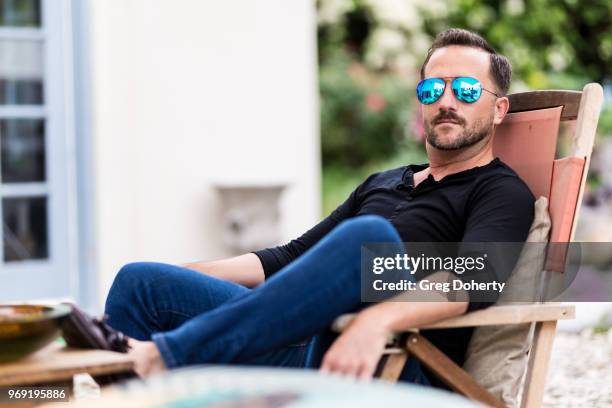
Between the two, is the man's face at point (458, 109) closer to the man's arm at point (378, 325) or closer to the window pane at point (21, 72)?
the man's arm at point (378, 325)

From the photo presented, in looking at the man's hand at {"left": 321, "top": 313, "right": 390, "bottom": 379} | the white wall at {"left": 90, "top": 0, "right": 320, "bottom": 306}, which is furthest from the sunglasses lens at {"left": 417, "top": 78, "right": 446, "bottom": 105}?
the white wall at {"left": 90, "top": 0, "right": 320, "bottom": 306}

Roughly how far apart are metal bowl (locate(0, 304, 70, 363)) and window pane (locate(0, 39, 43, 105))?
3480 mm

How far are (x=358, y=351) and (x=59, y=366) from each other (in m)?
0.64

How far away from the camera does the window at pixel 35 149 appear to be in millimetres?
5363

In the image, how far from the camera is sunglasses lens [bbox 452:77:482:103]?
9.12ft

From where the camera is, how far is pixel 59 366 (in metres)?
2.02

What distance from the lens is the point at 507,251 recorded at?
2.47 metres

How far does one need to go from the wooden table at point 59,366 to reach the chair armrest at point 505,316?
50 cm

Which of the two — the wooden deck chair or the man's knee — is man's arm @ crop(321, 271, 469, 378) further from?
the man's knee

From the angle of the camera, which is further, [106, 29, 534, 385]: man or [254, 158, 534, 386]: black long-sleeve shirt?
[254, 158, 534, 386]: black long-sleeve shirt

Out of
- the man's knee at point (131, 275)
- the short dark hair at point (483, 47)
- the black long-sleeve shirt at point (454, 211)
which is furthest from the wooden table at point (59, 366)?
the short dark hair at point (483, 47)

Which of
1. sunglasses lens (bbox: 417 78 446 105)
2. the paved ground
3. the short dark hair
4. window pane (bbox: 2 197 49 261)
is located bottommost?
the paved ground

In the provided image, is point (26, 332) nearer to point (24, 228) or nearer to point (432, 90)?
point (432, 90)

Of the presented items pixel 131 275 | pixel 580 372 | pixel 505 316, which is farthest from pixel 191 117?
pixel 505 316
